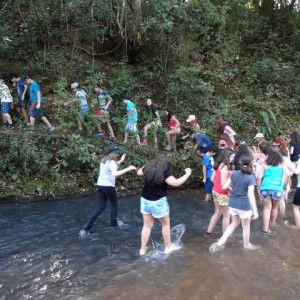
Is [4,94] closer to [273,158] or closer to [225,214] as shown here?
[225,214]

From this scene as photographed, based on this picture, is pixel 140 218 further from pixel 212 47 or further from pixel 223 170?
pixel 212 47

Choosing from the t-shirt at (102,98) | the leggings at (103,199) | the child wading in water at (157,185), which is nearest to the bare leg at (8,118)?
the t-shirt at (102,98)

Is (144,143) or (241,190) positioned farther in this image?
(144,143)

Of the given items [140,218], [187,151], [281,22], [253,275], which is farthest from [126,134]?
[281,22]

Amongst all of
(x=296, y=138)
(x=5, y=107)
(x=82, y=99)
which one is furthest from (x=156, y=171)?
(x=5, y=107)

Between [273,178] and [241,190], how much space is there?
1250 mm

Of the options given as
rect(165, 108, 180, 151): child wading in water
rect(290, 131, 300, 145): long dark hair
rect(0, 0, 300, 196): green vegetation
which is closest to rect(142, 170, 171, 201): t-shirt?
rect(290, 131, 300, 145): long dark hair

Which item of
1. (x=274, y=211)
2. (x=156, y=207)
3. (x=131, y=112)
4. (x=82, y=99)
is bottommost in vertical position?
(x=274, y=211)

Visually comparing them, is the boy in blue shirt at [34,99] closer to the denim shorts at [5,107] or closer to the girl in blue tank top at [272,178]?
the denim shorts at [5,107]

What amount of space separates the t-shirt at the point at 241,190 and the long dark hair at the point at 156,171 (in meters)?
1.30

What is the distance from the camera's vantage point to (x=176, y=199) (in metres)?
9.89

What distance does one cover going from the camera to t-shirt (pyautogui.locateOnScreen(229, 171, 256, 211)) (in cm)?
588

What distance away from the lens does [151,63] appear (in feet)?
50.2

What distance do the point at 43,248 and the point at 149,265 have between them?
7.05ft
